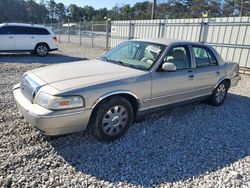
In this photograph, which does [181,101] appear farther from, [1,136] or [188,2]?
[188,2]

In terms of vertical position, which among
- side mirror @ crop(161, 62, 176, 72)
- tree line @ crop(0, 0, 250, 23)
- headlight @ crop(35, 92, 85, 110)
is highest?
tree line @ crop(0, 0, 250, 23)

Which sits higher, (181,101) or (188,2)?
(188,2)

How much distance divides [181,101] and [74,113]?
2.32 meters

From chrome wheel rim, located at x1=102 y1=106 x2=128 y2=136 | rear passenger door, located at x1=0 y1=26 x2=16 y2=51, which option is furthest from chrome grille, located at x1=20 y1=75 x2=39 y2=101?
rear passenger door, located at x1=0 y1=26 x2=16 y2=51

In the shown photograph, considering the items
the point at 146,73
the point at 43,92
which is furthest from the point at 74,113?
the point at 146,73

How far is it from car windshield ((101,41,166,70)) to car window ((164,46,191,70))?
0.19 m

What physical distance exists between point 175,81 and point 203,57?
126 centimetres

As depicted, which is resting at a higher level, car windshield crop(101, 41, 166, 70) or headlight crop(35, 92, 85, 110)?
car windshield crop(101, 41, 166, 70)

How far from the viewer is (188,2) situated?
63.8 m

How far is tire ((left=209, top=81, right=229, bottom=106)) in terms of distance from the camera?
5.36m

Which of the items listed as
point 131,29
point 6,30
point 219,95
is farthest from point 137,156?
point 131,29

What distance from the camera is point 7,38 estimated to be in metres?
11.4

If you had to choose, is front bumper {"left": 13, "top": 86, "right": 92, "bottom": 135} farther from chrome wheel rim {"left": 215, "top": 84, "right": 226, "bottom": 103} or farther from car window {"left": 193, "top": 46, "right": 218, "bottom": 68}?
chrome wheel rim {"left": 215, "top": 84, "right": 226, "bottom": 103}

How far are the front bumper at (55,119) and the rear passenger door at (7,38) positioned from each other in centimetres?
977
